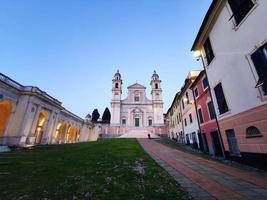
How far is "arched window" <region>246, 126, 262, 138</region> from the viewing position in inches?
291

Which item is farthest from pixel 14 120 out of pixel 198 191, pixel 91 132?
pixel 91 132

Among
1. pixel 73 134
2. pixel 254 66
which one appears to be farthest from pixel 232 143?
pixel 73 134

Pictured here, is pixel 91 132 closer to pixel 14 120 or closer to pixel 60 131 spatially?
pixel 60 131

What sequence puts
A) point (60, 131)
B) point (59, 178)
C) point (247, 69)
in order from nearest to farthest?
point (59, 178) → point (247, 69) → point (60, 131)

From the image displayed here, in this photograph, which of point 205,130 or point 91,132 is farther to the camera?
point 91,132

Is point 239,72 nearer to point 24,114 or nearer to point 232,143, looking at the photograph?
point 232,143

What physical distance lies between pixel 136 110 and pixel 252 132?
→ 164 ft

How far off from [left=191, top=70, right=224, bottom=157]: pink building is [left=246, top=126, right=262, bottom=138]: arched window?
4274 mm

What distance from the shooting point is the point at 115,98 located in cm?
5612

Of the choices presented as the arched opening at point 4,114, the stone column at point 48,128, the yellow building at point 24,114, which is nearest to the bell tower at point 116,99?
the yellow building at point 24,114

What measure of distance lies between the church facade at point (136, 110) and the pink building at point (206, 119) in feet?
118

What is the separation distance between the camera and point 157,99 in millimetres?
57844

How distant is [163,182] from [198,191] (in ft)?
4.01

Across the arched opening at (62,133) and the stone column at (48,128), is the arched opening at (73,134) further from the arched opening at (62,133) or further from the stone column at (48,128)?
the stone column at (48,128)
